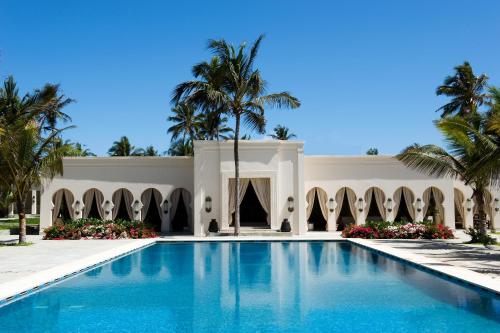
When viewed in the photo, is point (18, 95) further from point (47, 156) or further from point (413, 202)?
point (413, 202)

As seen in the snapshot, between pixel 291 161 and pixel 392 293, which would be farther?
pixel 291 161

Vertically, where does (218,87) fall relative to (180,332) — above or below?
above

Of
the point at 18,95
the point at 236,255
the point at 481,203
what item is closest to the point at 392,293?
the point at 236,255

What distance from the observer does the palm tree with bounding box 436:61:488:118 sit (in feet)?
92.2

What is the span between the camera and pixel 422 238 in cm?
1928

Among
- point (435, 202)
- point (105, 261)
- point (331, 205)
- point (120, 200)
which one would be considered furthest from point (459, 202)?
point (105, 261)

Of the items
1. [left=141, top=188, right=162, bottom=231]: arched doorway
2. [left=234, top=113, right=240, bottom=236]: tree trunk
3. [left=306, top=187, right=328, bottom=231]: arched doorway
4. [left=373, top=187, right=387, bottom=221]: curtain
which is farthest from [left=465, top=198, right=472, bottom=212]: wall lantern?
[left=141, top=188, right=162, bottom=231]: arched doorway

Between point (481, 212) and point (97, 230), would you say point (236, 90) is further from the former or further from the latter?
point (481, 212)

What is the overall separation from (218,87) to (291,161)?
469 centimetres

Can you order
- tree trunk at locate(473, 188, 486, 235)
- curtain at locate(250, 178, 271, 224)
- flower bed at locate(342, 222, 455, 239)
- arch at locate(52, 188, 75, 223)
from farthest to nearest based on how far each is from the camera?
arch at locate(52, 188, 75, 223) < curtain at locate(250, 178, 271, 224) < flower bed at locate(342, 222, 455, 239) < tree trunk at locate(473, 188, 486, 235)

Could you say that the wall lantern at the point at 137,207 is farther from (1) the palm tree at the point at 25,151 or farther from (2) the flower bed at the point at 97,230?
(1) the palm tree at the point at 25,151

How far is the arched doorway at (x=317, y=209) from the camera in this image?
23797 mm

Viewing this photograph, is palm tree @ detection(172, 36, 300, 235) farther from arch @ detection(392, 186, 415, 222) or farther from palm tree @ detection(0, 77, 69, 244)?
arch @ detection(392, 186, 415, 222)

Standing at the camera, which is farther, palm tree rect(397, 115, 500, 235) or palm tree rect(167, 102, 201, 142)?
palm tree rect(167, 102, 201, 142)
